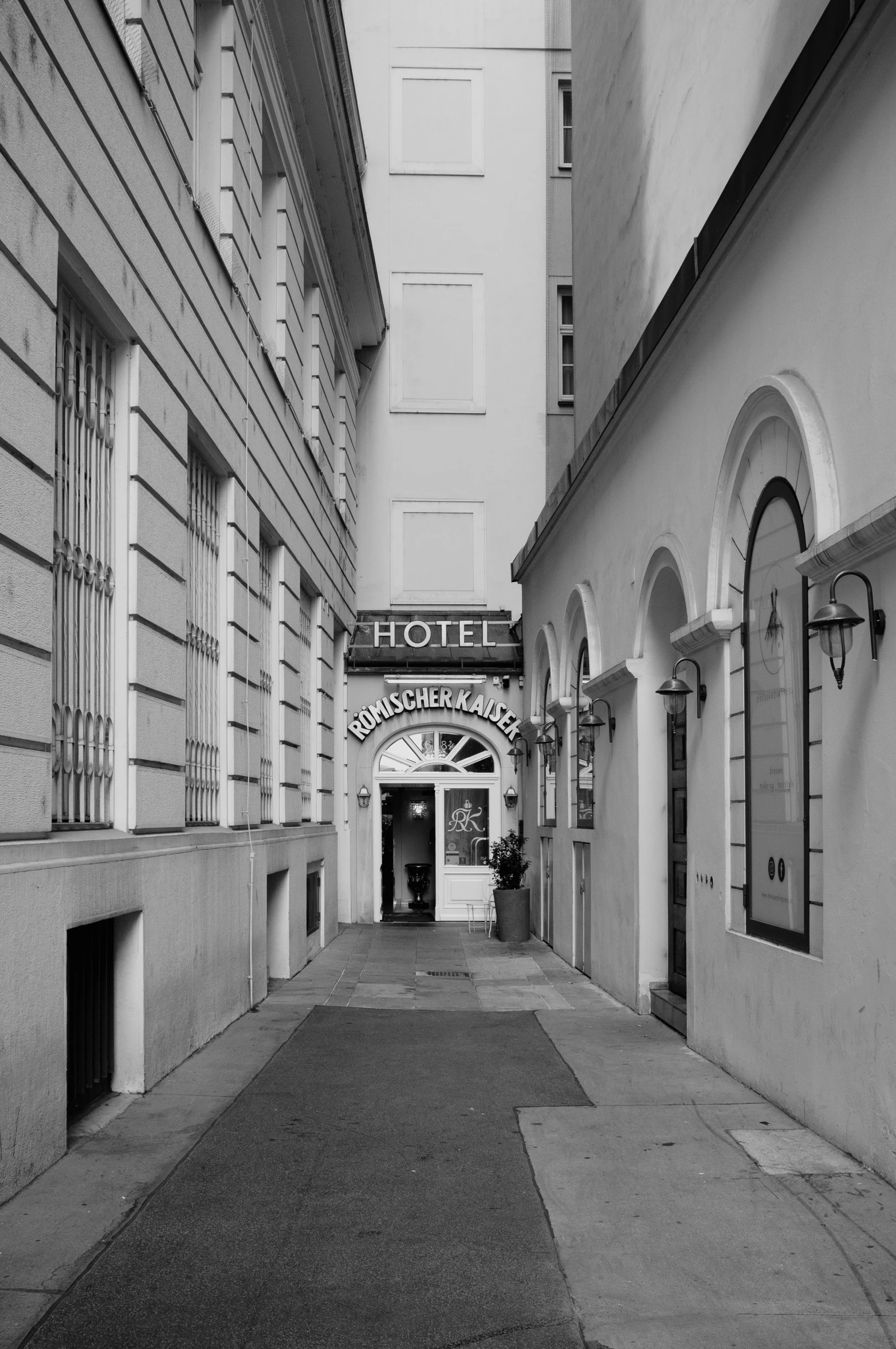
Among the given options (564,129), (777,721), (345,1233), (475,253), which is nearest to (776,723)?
(777,721)

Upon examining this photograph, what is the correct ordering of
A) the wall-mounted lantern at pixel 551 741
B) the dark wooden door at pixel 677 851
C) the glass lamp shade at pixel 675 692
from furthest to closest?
the wall-mounted lantern at pixel 551 741 → the dark wooden door at pixel 677 851 → the glass lamp shade at pixel 675 692

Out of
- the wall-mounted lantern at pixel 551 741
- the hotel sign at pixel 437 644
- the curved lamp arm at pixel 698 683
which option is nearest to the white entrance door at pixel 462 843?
the hotel sign at pixel 437 644

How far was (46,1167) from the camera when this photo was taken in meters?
6.47

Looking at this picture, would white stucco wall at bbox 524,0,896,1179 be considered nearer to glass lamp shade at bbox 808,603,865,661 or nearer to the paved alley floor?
glass lamp shade at bbox 808,603,865,661

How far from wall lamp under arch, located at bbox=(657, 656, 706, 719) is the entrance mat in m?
2.80

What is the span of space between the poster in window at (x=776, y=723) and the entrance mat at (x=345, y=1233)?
184cm

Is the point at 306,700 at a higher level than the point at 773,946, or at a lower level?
higher

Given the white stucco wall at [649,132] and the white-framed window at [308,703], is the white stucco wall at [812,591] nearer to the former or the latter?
the white stucco wall at [649,132]

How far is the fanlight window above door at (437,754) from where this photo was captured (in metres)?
23.4

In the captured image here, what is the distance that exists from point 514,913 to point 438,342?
35.3 feet

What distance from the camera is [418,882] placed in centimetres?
2712

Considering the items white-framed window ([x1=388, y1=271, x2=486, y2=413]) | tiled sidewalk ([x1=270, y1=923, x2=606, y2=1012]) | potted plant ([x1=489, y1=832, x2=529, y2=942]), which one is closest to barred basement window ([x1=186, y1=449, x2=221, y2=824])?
tiled sidewalk ([x1=270, y1=923, x2=606, y2=1012])

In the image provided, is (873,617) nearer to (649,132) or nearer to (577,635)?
(649,132)

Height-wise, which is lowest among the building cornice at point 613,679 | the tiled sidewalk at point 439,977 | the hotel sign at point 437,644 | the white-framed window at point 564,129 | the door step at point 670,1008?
the tiled sidewalk at point 439,977
